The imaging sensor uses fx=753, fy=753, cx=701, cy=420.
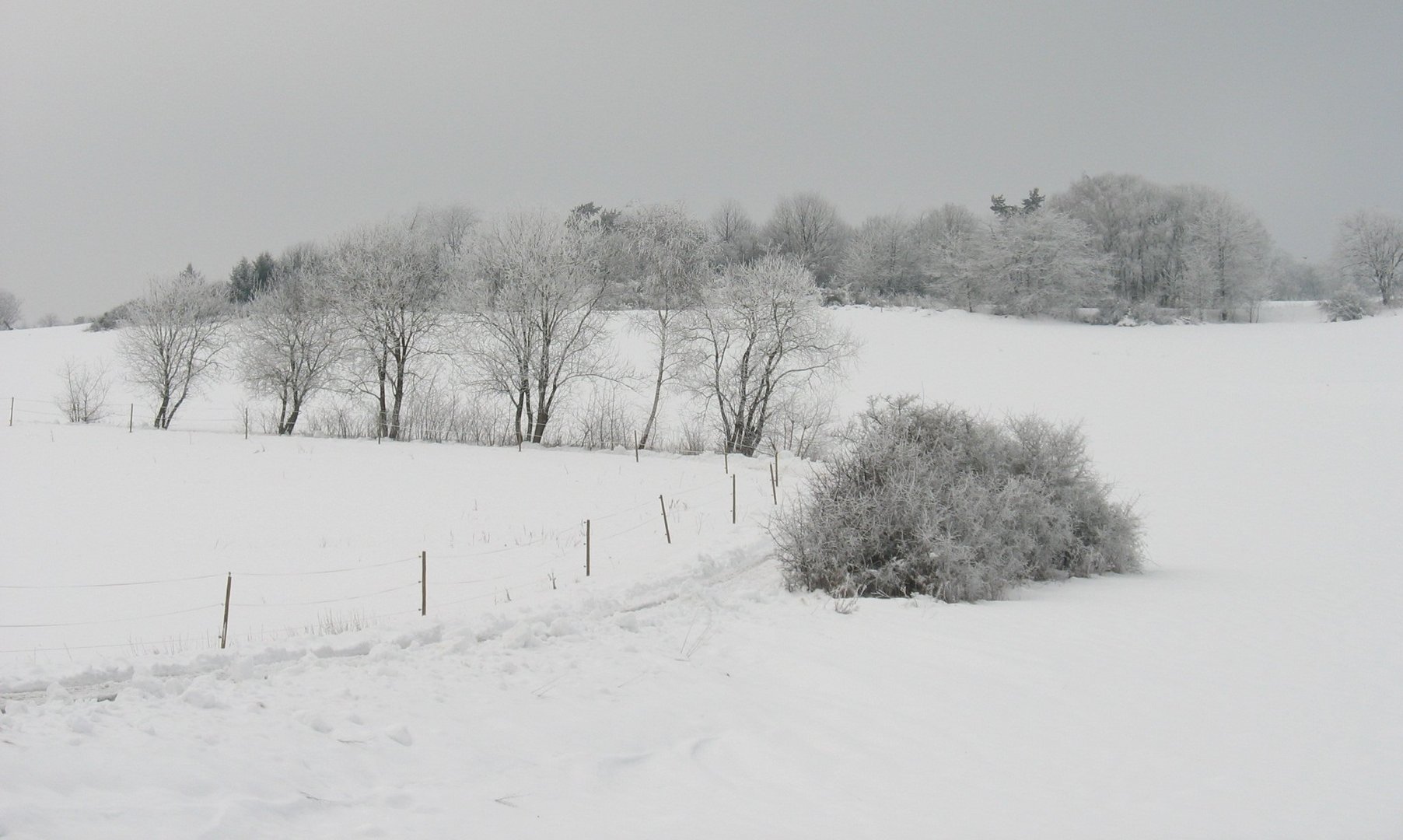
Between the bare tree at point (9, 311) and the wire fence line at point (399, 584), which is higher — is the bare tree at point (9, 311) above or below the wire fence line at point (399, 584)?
above

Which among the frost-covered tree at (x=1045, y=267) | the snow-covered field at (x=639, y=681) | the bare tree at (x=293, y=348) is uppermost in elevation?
the frost-covered tree at (x=1045, y=267)

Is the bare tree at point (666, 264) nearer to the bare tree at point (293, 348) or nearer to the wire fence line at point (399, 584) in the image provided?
the bare tree at point (293, 348)

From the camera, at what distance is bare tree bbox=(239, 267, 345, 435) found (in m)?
32.5

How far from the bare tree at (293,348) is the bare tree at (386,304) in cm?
138

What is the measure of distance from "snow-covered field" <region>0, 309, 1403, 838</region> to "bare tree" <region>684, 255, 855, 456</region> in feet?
34.9

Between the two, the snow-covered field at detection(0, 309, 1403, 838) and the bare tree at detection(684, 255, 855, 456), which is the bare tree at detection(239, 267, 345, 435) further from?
the bare tree at detection(684, 255, 855, 456)

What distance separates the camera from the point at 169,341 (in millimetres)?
34938

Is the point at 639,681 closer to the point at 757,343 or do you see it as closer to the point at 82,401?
the point at 757,343

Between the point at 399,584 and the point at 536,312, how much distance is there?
18535 millimetres

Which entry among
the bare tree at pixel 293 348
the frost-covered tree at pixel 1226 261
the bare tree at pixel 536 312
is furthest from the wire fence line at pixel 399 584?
the frost-covered tree at pixel 1226 261

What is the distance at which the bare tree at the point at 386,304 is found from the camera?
101 ft

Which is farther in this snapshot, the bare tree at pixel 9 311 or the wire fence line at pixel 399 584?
the bare tree at pixel 9 311

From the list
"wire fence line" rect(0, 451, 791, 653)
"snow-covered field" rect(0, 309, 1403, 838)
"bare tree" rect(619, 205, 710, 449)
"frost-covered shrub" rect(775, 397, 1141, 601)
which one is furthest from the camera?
"bare tree" rect(619, 205, 710, 449)

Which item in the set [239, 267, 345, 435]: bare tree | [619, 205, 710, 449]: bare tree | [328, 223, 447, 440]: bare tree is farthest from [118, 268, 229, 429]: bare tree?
[619, 205, 710, 449]: bare tree
